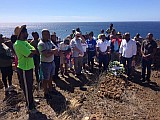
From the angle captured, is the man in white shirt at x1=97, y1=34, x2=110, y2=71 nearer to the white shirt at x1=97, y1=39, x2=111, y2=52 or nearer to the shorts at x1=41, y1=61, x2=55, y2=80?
the white shirt at x1=97, y1=39, x2=111, y2=52

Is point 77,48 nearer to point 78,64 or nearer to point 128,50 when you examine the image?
point 78,64

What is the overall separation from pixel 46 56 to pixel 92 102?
1651 millimetres

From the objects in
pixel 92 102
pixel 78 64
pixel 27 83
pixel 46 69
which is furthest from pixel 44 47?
pixel 78 64

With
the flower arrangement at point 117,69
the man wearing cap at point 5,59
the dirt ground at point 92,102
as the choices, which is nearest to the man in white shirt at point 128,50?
the flower arrangement at point 117,69

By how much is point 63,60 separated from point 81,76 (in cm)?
90

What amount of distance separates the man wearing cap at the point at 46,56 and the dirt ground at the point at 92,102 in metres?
0.47

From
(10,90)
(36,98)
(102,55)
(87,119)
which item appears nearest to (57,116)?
(87,119)

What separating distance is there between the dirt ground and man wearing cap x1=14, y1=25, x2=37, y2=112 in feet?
1.60

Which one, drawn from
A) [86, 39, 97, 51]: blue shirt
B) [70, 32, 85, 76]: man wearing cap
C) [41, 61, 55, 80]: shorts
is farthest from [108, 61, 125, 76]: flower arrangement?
[41, 61, 55, 80]: shorts

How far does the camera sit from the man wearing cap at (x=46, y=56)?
6410 millimetres

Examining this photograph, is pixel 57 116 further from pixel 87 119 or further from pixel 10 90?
pixel 10 90

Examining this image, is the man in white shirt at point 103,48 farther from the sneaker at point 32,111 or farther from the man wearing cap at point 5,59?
the sneaker at point 32,111

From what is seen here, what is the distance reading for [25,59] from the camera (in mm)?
5793

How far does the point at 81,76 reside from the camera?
9586 millimetres
